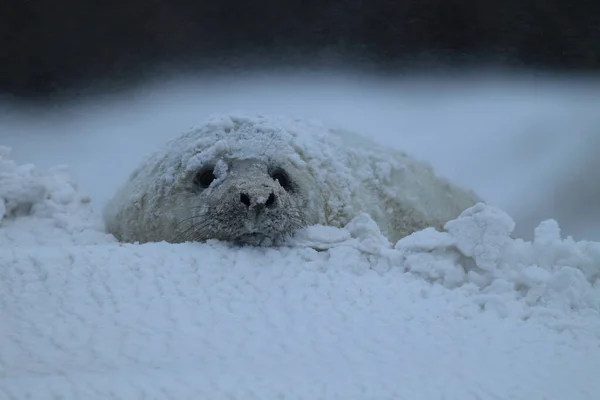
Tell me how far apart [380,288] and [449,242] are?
37 cm

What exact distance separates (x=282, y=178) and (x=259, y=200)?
658 millimetres

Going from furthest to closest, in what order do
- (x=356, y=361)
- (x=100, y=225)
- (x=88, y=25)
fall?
(x=100, y=225), (x=88, y=25), (x=356, y=361)

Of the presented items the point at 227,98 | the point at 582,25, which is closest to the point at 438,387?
the point at 582,25

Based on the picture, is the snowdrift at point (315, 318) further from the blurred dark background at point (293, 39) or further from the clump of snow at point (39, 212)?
the blurred dark background at point (293, 39)

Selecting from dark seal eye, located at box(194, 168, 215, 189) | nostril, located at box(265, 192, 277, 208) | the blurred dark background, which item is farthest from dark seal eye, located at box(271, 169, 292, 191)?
the blurred dark background

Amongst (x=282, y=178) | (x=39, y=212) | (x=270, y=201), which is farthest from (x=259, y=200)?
(x=39, y=212)

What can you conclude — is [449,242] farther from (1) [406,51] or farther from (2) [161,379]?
(1) [406,51]

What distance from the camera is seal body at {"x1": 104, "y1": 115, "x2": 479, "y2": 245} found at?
3.06 meters

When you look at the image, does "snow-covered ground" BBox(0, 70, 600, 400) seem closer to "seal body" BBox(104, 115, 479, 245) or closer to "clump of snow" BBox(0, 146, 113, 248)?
"clump of snow" BBox(0, 146, 113, 248)

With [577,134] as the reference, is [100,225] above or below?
below

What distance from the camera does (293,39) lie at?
458 centimetres

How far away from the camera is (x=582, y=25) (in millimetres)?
3748


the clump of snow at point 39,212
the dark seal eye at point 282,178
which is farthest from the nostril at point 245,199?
the clump of snow at point 39,212

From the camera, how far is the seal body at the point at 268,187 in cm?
306
